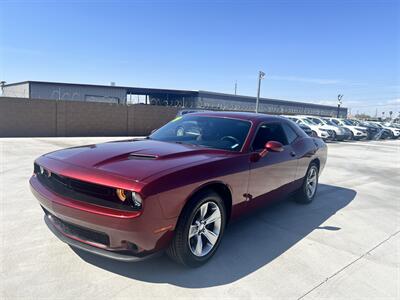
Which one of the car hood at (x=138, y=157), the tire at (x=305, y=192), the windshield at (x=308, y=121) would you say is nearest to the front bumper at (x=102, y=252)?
the car hood at (x=138, y=157)

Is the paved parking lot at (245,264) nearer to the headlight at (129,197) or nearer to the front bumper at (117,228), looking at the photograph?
the front bumper at (117,228)

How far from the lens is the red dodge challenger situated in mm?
2734

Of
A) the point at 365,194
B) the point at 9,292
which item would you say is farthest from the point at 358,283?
the point at 365,194

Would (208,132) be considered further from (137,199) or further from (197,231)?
(137,199)

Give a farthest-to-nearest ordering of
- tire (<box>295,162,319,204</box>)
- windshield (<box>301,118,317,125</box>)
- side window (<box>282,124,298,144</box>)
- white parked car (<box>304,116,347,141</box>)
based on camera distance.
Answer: windshield (<box>301,118,317,125</box>), white parked car (<box>304,116,347,141</box>), tire (<box>295,162,319,204</box>), side window (<box>282,124,298,144</box>)

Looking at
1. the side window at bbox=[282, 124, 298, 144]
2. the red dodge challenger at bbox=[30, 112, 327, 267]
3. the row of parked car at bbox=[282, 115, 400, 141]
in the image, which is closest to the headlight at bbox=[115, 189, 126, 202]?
the red dodge challenger at bbox=[30, 112, 327, 267]

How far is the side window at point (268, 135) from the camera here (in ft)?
14.1

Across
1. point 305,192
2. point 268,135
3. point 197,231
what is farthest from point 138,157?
point 305,192

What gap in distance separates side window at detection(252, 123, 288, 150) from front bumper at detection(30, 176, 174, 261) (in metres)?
1.85

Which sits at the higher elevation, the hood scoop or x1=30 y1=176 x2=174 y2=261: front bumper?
the hood scoop

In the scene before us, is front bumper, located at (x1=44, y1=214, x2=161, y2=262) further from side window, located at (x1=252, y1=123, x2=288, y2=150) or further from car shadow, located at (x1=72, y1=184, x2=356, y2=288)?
side window, located at (x1=252, y1=123, x2=288, y2=150)

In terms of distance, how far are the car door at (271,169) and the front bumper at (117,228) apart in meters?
1.49

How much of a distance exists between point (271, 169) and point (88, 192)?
2.43 m

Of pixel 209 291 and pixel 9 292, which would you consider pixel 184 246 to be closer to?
pixel 209 291
